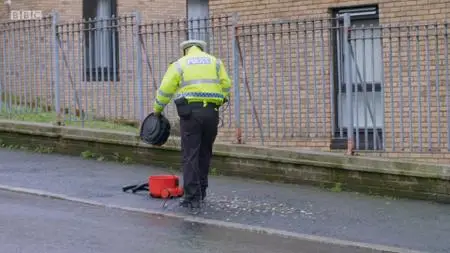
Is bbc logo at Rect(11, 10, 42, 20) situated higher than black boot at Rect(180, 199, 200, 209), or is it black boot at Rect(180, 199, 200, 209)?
bbc logo at Rect(11, 10, 42, 20)

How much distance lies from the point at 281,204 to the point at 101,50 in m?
4.39

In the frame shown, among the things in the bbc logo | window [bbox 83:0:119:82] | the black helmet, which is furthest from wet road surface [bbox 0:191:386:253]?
the bbc logo

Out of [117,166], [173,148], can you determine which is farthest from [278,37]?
[117,166]

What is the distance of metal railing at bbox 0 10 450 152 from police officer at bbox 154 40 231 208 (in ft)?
6.20

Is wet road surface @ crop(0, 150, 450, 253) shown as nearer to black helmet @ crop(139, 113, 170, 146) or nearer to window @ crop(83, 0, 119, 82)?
black helmet @ crop(139, 113, 170, 146)

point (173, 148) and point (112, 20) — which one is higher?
point (112, 20)

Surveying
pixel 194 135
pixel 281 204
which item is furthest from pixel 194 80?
pixel 281 204

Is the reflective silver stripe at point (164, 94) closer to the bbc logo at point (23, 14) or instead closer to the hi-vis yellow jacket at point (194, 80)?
the hi-vis yellow jacket at point (194, 80)

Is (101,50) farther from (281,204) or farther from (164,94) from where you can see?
(281,204)

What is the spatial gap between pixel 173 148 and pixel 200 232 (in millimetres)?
3723

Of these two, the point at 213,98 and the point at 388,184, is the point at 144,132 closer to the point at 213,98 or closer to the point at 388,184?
the point at 213,98

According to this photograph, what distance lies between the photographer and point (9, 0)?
1931 centimetres

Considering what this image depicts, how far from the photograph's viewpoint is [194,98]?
880 cm

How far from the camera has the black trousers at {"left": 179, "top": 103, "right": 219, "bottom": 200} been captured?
8.84m
